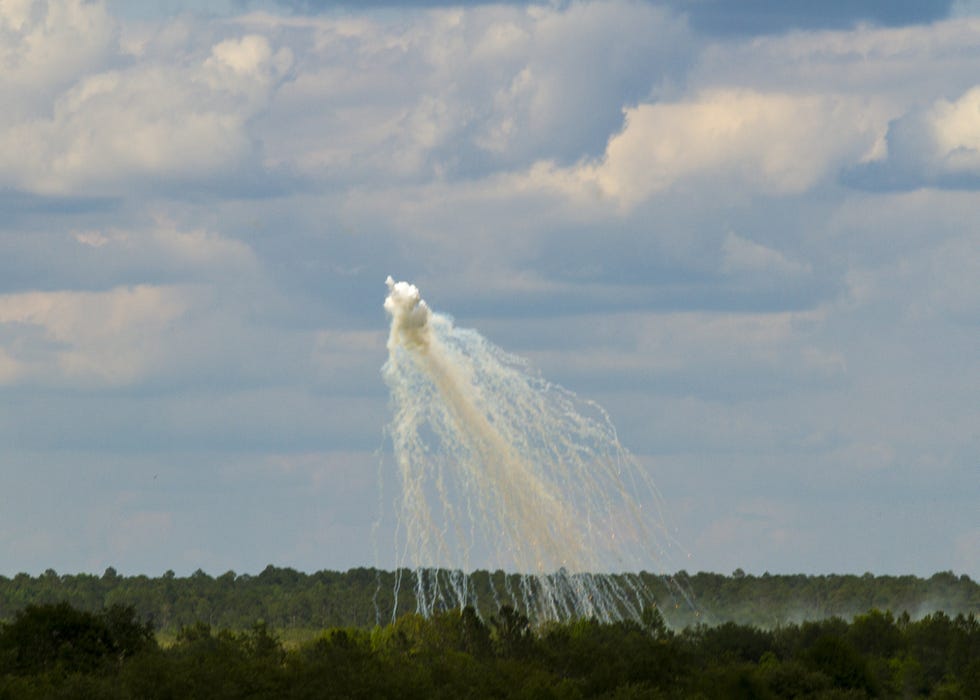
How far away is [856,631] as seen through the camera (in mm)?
163375

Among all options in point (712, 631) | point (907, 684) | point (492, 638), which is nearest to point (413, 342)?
point (492, 638)

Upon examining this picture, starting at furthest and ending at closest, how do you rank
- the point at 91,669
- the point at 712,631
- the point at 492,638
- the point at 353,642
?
the point at 712,631, the point at 492,638, the point at 353,642, the point at 91,669

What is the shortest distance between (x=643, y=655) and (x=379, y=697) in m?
26.8

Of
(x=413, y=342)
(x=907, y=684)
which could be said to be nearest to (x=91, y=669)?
(x=413, y=342)

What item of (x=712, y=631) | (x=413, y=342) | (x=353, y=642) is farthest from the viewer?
(x=712, y=631)

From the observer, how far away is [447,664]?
346ft

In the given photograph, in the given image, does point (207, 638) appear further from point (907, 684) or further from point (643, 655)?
point (907, 684)

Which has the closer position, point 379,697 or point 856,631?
point 379,697

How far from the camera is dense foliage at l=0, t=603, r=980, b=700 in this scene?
92938 mm

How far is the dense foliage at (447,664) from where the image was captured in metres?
92.9

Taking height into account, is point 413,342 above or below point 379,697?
above

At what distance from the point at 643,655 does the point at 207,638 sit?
24.1 meters

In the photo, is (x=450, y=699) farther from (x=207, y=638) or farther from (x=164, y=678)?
(x=207, y=638)

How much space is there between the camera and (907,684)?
13225 cm
